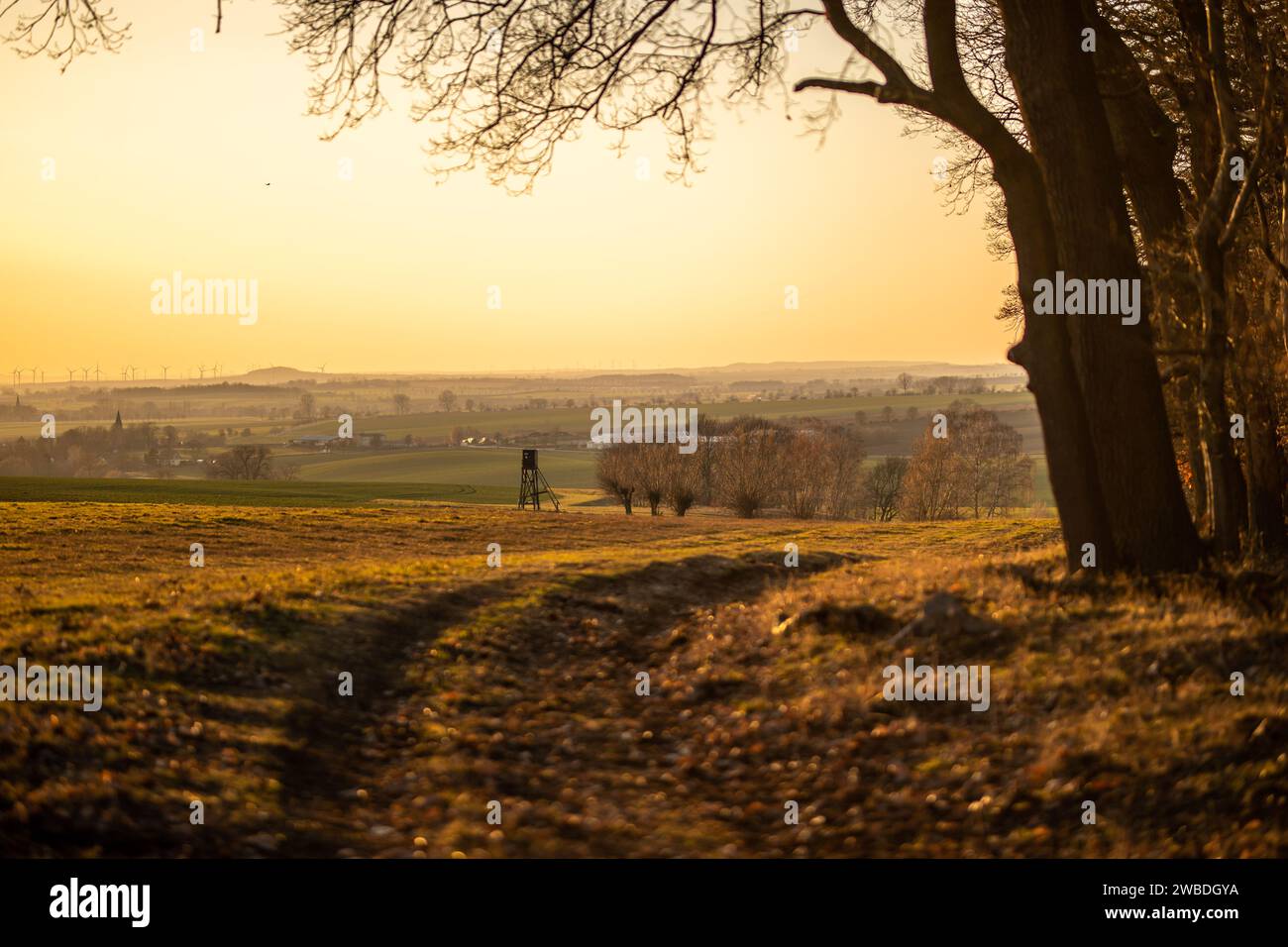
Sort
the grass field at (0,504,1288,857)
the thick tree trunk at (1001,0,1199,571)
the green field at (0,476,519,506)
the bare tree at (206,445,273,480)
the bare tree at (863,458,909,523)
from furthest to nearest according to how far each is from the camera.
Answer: the bare tree at (206,445,273,480), the bare tree at (863,458,909,523), the green field at (0,476,519,506), the thick tree trunk at (1001,0,1199,571), the grass field at (0,504,1288,857)

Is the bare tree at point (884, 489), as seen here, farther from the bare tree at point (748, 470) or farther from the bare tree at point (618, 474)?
the bare tree at point (618, 474)

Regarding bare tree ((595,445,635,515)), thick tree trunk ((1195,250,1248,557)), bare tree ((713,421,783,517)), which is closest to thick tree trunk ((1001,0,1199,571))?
thick tree trunk ((1195,250,1248,557))

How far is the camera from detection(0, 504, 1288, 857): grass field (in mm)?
6957

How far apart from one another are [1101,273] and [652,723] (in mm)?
7956

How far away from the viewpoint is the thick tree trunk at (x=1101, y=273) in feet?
40.6

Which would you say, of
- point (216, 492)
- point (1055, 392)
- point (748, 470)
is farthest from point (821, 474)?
point (1055, 392)

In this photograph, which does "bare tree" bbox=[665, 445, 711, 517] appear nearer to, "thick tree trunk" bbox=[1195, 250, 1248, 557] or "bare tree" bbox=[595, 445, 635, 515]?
"bare tree" bbox=[595, 445, 635, 515]

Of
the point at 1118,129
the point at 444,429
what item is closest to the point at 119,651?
the point at 1118,129

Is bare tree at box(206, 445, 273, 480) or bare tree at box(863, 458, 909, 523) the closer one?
bare tree at box(863, 458, 909, 523)

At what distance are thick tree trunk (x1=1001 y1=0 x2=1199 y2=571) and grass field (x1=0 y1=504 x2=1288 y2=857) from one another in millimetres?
1110

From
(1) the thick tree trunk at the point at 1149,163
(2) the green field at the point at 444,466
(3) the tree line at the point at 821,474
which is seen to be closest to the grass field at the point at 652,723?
(1) the thick tree trunk at the point at 1149,163
